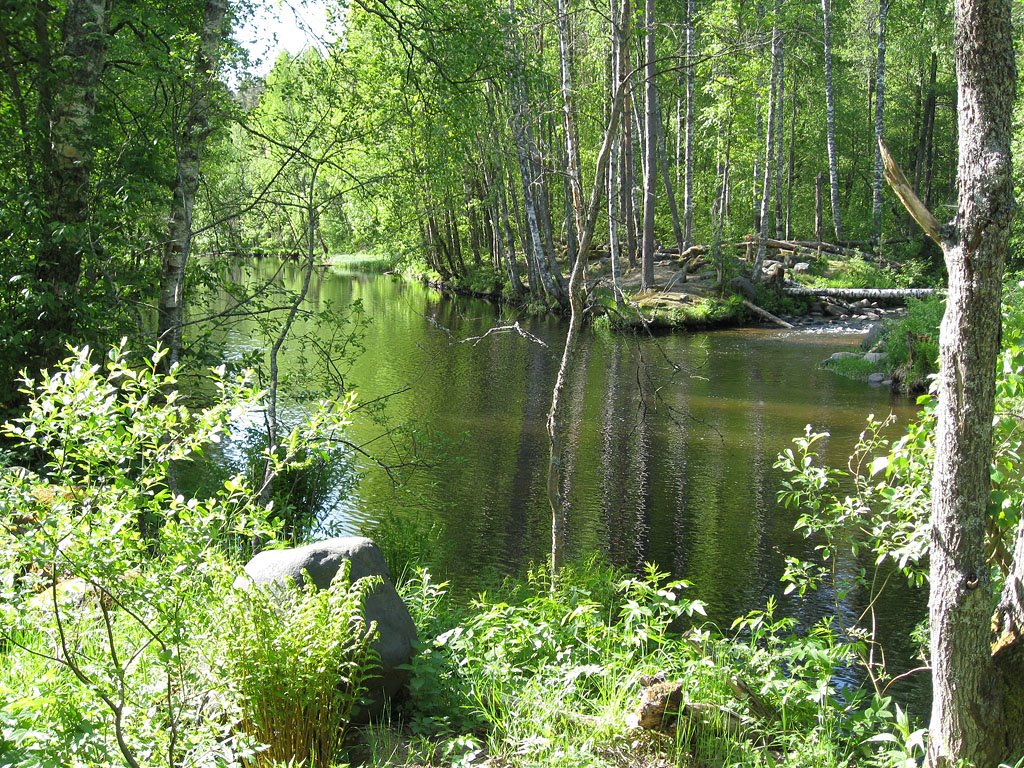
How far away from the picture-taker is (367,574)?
4418 millimetres

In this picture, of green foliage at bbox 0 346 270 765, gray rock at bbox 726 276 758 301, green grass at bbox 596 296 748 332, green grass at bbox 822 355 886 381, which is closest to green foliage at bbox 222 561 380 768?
green foliage at bbox 0 346 270 765

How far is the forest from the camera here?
306cm

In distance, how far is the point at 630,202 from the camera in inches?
965

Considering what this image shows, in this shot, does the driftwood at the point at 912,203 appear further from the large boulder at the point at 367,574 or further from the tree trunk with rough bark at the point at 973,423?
the large boulder at the point at 367,574

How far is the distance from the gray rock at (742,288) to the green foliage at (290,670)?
22590 millimetres

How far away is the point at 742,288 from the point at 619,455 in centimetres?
1487

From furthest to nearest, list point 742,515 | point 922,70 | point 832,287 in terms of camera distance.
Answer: point 922,70, point 832,287, point 742,515

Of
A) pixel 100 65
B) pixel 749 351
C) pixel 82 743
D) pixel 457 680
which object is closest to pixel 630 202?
pixel 749 351

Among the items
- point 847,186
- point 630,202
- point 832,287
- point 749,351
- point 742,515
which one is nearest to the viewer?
point 742,515

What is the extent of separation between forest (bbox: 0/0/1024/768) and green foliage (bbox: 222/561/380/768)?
0.05 ft

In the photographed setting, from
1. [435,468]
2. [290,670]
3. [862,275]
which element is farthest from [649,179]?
[290,670]

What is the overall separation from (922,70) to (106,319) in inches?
1418

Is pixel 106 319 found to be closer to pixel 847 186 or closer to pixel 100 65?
pixel 100 65

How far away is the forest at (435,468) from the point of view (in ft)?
10.0
